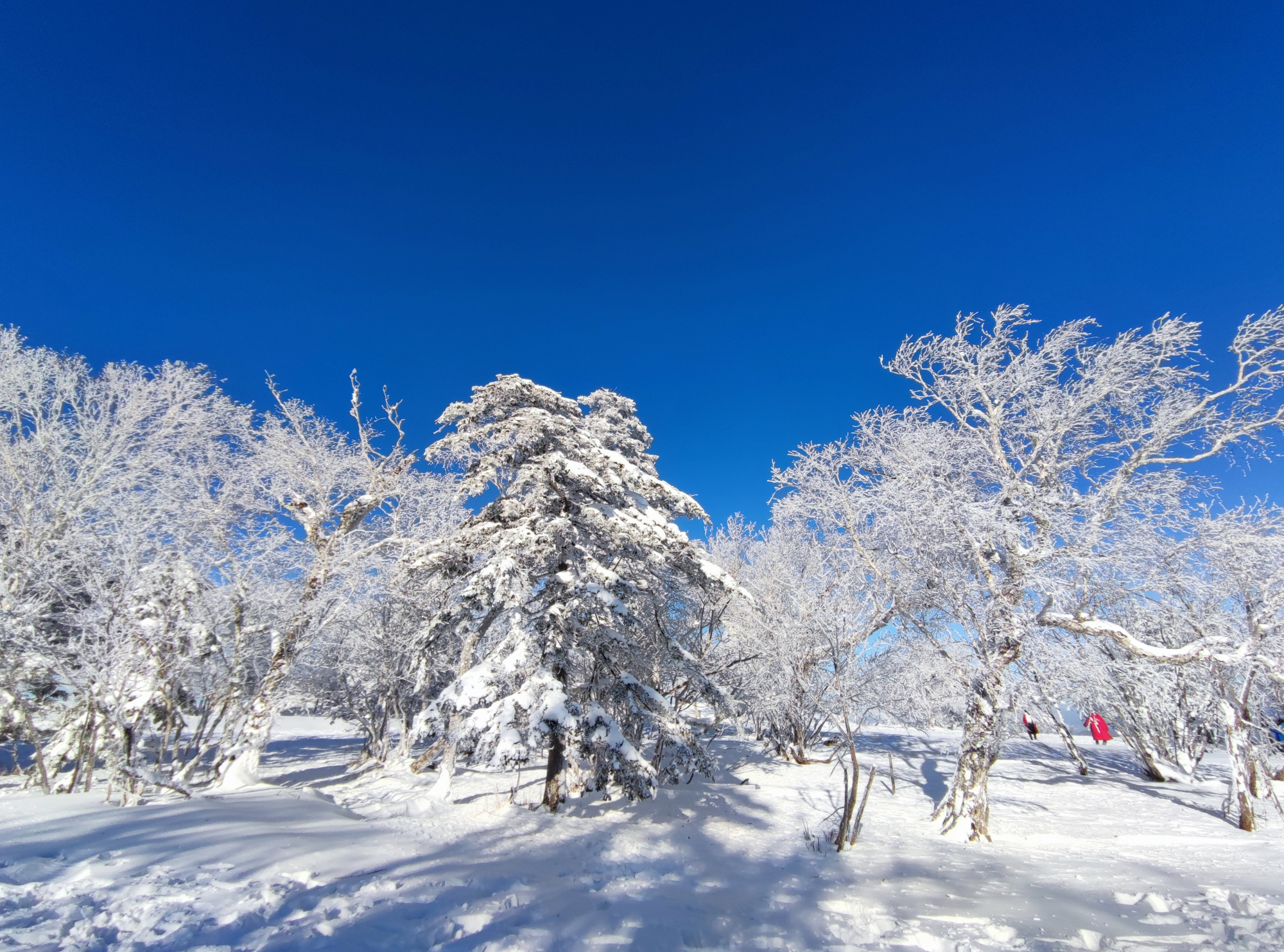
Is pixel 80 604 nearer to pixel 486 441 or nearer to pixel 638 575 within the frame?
pixel 486 441

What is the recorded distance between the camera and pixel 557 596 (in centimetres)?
966

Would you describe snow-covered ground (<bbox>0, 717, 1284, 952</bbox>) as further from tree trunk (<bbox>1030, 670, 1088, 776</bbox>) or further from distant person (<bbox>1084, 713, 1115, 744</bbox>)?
distant person (<bbox>1084, 713, 1115, 744</bbox>)

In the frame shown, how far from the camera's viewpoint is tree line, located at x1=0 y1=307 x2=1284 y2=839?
861cm

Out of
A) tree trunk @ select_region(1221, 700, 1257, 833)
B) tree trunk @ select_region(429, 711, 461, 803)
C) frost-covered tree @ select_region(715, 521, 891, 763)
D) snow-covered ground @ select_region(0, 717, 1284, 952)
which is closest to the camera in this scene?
snow-covered ground @ select_region(0, 717, 1284, 952)

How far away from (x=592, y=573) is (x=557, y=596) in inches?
33.7

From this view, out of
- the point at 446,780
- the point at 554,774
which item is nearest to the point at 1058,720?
the point at 554,774

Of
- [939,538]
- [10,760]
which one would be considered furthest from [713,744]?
[10,760]

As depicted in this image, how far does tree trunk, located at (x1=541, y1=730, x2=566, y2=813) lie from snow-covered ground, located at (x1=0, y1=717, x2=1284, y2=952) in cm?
29

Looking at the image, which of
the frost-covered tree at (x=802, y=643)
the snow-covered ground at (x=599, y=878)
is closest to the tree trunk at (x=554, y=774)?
the snow-covered ground at (x=599, y=878)

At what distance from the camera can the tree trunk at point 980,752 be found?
878 centimetres

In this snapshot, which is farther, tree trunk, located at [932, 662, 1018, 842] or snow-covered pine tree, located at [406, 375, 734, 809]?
tree trunk, located at [932, 662, 1018, 842]

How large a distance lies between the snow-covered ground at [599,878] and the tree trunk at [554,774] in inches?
11.4

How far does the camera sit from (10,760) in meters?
16.2

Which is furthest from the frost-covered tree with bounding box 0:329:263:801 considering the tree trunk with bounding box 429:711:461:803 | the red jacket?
the red jacket
